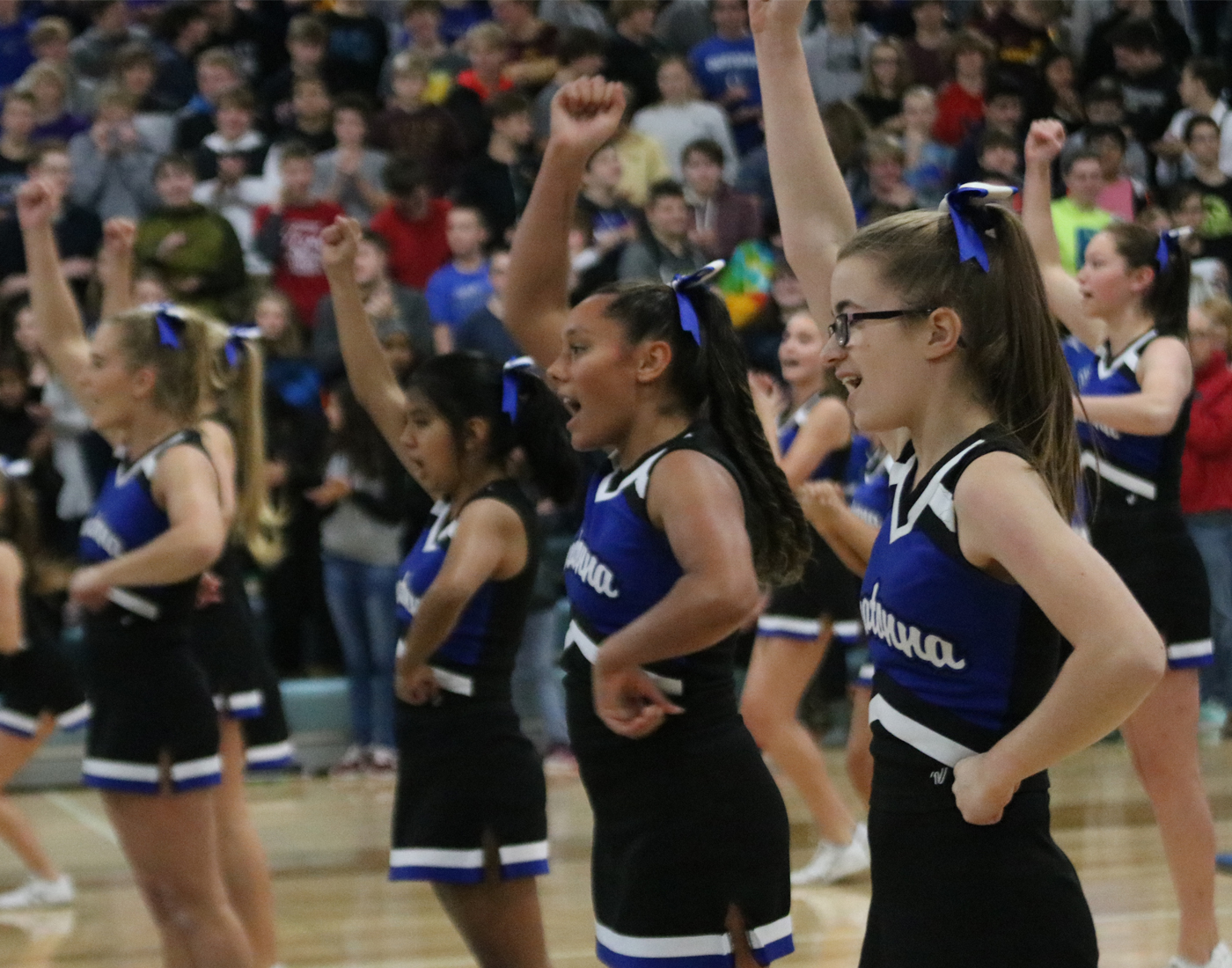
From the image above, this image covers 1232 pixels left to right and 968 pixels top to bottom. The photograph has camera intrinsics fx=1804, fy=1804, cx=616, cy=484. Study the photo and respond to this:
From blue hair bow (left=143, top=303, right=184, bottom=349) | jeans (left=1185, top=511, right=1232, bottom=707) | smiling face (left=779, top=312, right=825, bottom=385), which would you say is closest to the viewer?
blue hair bow (left=143, top=303, right=184, bottom=349)

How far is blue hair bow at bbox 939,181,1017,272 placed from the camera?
2031 millimetres

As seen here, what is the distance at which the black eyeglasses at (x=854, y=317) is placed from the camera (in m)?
2.03

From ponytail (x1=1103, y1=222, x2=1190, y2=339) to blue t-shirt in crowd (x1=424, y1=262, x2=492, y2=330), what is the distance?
402 centimetres

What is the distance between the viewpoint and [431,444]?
11.6ft

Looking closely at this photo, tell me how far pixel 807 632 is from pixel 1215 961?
1750 millimetres

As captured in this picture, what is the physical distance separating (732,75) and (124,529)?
7078mm

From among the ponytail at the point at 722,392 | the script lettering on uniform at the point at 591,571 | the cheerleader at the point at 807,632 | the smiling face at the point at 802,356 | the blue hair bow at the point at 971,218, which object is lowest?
the cheerleader at the point at 807,632

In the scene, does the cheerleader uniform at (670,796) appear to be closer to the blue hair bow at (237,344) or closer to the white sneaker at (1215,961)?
the blue hair bow at (237,344)

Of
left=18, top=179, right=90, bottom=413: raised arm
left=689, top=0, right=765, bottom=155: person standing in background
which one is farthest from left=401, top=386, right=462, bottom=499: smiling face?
left=689, top=0, right=765, bottom=155: person standing in background

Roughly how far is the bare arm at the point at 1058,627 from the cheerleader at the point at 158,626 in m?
2.12

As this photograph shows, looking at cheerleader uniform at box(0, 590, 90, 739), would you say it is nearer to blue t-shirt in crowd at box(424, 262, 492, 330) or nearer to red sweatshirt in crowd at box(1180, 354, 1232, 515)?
blue t-shirt in crowd at box(424, 262, 492, 330)

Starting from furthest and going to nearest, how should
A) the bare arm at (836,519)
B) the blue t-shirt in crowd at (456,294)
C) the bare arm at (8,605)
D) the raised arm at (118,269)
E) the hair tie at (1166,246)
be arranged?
the blue t-shirt in crowd at (456,294)
the bare arm at (8,605)
the raised arm at (118,269)
the hair tie at (1166,246)
the bare arm at (836,519)

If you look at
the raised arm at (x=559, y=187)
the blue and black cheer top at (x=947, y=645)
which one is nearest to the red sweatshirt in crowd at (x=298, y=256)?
the raised arm at (x=559, y=187)

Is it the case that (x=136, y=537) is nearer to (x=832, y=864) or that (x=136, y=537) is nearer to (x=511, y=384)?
(x=511, y=384)
